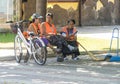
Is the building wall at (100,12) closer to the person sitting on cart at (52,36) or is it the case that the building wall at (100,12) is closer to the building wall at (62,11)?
the building wall at (62,11)

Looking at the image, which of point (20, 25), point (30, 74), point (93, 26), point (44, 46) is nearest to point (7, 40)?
point (20, 25)

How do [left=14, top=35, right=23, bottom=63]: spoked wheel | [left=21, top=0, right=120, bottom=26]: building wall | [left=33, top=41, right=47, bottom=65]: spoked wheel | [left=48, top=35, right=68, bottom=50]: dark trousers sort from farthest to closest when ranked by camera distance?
[left=21, top=0, right=120, bottom=26]: building wall → [left=14, top=35, right=23, bottom=63]: spoked wheel → [left=48, top=35, right=68, bottom=50]: dark trousers → [left=33, top=41, right=47, bottom=65]: spoked wheel

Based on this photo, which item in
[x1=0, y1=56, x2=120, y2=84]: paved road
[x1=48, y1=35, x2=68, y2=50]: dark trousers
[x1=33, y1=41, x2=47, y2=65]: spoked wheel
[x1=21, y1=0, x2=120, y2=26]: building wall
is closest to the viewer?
[x1=0, y1=56, x2=120, y2=84]: paved road

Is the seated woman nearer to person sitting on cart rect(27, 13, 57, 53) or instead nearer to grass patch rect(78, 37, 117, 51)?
person sitting on cart rect(27, 13, 57, 53)

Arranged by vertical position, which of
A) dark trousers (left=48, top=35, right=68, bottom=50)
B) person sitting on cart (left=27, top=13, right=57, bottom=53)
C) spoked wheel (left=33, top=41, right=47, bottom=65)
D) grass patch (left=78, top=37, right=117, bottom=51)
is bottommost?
grass patch (left=78, top=37, right=117, bottom=51)

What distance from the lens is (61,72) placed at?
1276 centimetres

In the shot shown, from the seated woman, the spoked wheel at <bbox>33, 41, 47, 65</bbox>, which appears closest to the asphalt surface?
the spoked wheel at <bbox>33, 41, 47, 65</bbox>

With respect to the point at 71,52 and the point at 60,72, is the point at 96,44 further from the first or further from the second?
the point at 60,72

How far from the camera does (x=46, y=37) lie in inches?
586

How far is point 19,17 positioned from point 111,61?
42.5ft

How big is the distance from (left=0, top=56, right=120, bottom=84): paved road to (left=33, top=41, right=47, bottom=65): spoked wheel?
0.16m

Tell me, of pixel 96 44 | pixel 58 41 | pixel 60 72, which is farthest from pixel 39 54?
pixel 96 44

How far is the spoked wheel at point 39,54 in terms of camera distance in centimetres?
1395

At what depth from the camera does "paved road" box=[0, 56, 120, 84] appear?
1137 centimetres
